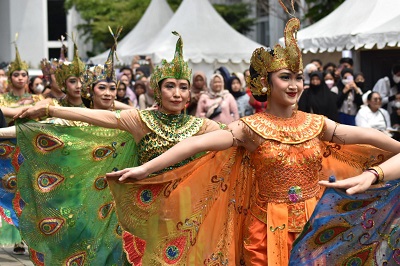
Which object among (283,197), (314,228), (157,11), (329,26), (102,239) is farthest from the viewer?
(157,11)

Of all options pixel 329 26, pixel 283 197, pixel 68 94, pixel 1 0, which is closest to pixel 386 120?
pixel 329 26

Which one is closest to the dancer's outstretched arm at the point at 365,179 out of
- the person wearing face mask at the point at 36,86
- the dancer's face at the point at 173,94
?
the dancer's face at the point at 173,94

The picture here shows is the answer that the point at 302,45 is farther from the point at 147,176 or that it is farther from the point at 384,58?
the point at 147,176

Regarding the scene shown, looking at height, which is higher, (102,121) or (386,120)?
(102,121)

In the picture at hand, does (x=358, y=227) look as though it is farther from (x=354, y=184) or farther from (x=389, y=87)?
(x=389, y=87)

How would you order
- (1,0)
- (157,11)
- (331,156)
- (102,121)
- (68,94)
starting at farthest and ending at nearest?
(1,0) → (157,11) → (68,94) → (102,121) → (331,156)

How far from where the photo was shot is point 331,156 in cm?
604

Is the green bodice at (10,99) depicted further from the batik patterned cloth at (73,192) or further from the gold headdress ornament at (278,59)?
the gold headdress ornament at (278,59)

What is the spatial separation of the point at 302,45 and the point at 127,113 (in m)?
9.45

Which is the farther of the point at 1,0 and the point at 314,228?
the point at 1,0

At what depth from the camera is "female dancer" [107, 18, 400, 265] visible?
557 cm

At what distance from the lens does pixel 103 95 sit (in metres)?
8.08

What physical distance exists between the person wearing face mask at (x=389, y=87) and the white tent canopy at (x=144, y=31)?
318 inches

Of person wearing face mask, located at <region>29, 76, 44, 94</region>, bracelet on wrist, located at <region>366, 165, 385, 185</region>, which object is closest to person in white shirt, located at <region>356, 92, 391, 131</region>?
person wearing face mask, located at <region>29, 76, 44, 94</region>
